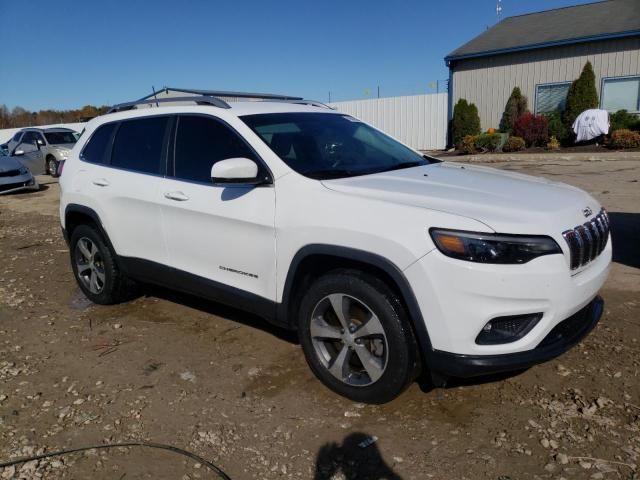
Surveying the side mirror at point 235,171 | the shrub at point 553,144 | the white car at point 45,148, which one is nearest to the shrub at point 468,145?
Result: the shrub at point 553,144

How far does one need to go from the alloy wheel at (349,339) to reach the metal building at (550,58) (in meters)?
18.4

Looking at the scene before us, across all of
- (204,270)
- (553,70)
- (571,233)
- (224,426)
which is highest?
(553,70)

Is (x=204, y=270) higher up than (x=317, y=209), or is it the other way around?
(x=317, y=209)

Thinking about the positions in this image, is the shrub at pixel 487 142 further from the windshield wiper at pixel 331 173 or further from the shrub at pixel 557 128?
the windshield wiper at pixel 331 173

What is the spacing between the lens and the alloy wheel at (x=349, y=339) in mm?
3014

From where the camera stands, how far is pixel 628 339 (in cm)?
384

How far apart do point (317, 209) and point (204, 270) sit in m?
1.16

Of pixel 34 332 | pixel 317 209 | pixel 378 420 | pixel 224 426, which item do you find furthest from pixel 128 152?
pixel 378 420

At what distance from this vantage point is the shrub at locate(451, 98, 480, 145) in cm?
2066

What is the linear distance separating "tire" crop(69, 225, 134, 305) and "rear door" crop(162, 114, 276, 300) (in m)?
0.96

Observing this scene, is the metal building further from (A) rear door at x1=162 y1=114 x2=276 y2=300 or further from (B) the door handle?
(B) the door handle

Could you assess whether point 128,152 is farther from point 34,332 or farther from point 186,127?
point 34,332

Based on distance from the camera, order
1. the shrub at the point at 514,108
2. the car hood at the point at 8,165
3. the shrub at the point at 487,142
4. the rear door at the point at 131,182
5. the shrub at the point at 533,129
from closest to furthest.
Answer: the rear door at the point at 131,182 < the car hood at the point at 8,165 < the shrub at the point at 533,129 < the shrub at the point at 487,142 < the shrub at the point at 514,108

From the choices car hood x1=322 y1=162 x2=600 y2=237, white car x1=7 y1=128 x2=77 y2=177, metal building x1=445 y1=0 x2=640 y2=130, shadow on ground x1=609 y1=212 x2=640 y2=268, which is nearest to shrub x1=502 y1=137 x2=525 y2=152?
metal building x1=445 y1=0 x2=640 y2=130
